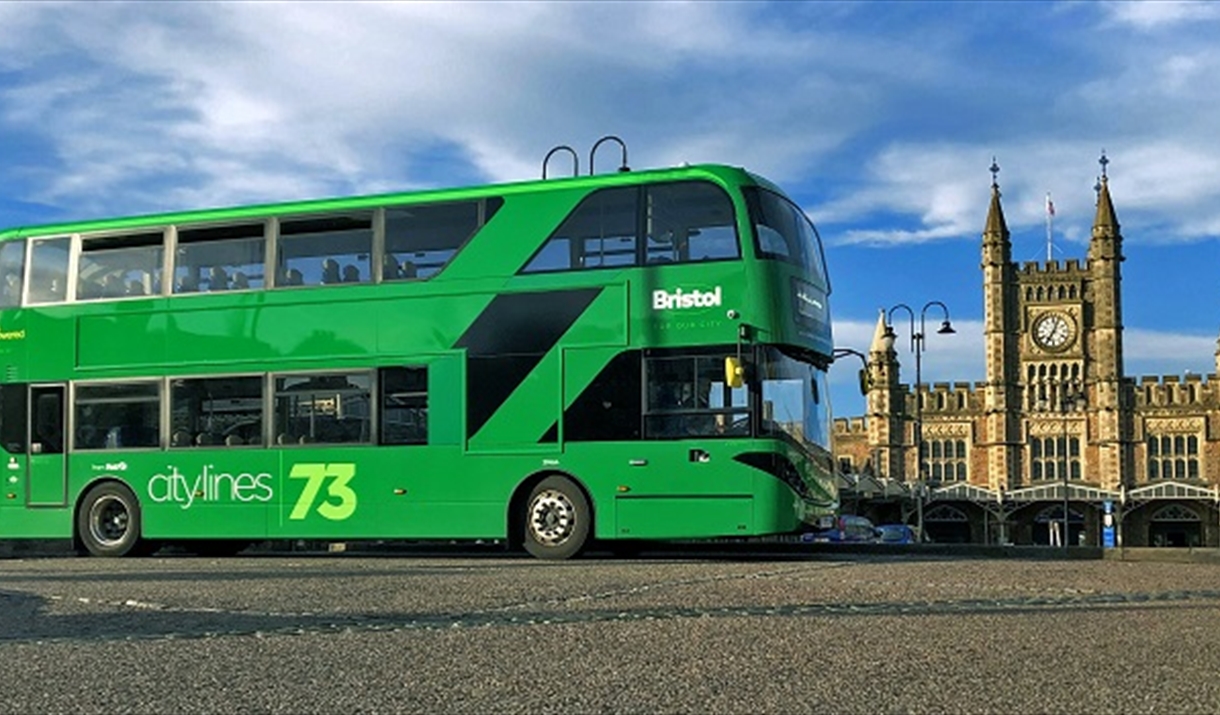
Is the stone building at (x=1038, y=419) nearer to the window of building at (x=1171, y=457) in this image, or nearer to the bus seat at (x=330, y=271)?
the window of building at (x=1171, y=457)

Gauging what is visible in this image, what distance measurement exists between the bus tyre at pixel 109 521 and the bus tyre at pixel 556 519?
4866mm

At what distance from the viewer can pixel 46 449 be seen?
16.5 metres

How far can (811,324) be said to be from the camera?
1466cm

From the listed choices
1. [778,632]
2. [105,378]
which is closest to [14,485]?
[105,378]

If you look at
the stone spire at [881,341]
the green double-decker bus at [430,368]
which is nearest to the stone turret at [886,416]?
the stone spire at [881,341]

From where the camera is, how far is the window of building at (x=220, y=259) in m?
15.7

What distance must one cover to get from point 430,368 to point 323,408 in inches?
54.7

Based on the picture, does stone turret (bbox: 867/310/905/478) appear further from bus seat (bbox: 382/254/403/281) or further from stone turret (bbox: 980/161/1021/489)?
bus seat (bbox: 382/254/403/281)

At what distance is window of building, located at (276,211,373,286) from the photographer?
1525 cm

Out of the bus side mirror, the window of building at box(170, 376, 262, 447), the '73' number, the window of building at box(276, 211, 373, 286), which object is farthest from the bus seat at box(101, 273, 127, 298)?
the bus side mirror

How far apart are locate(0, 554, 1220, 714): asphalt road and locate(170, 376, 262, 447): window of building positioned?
3.71 metres

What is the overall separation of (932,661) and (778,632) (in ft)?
4.02

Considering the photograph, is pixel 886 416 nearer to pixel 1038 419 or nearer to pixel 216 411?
pixel 1038 419

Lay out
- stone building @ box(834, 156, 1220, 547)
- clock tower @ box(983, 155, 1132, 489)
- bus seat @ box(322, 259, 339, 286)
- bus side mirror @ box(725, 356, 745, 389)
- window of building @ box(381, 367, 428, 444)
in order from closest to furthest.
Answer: bus side mirror @ box(725, 356, 745, 389)
window of building @ box(381, 367, 428, 444)
bus seat @ box(322, 259, 339, 286)
stone building @ box(834, 156, 1220, 547)
clock tower @ box(983, 155, 1132, 489)
